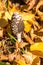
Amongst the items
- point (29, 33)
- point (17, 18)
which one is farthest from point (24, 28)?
point (17, 18)

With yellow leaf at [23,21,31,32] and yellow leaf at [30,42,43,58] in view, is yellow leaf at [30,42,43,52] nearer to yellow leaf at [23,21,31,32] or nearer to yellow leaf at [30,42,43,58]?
yellow leaf at [30,42,43,58]

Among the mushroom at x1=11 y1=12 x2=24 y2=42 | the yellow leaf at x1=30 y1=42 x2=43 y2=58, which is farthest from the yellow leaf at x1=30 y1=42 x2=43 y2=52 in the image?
the mushroom at x1=11 y1=12 x2=24 y2=42

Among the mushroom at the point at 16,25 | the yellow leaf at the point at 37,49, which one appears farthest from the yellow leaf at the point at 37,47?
the mushroom at the point at 16,25

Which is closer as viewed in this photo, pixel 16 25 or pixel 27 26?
pixel 16 25

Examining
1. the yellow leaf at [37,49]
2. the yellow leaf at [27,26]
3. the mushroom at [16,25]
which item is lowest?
the yellow leaf at [37,49]

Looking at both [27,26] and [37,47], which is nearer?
[37,47]

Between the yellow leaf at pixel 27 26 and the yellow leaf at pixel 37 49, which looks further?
the yellow leaf at pixel 27 26

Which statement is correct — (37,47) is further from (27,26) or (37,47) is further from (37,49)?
(27,26)

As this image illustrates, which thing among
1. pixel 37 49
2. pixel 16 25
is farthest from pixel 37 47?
pixel 16 25

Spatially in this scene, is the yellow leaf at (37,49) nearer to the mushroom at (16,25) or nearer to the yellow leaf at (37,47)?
the yellow leaf at (37,47)

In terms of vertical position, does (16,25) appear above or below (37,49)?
above

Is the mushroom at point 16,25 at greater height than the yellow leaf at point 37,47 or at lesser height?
greater
